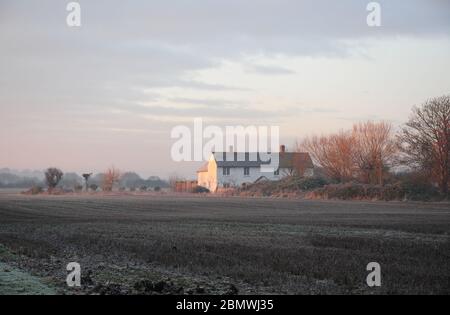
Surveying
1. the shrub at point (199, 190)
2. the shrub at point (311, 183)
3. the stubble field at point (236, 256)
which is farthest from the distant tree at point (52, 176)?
the stubble field at point (236, 256)

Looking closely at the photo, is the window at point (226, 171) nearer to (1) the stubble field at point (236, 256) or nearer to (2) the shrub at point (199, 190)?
(2) the shrub at point (199, 190)

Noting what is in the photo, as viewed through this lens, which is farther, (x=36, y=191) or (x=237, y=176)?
(x=237, y=176)

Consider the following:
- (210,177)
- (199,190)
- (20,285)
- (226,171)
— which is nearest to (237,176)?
(226,171)

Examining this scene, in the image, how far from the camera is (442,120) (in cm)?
→ 6272

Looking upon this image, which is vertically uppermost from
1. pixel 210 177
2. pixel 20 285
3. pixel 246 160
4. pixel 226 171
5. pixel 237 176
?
pixel 246 160

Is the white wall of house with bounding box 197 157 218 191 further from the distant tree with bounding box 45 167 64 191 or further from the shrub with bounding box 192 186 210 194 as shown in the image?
the distant tree with bounding box 45 167 64 191

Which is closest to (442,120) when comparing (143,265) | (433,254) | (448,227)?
(448,227)

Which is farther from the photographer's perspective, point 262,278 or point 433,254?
point 433,254

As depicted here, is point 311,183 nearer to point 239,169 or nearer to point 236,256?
point 239,169
